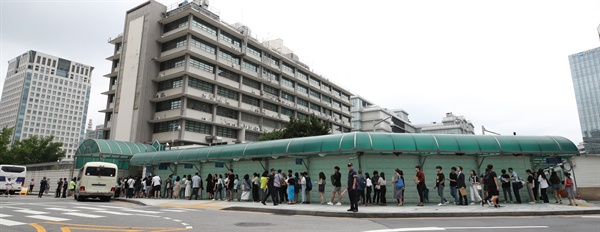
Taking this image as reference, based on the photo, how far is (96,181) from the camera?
22.6 m

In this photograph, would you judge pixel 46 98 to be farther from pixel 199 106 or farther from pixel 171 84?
pixel 199 106

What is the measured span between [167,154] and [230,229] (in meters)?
20.7

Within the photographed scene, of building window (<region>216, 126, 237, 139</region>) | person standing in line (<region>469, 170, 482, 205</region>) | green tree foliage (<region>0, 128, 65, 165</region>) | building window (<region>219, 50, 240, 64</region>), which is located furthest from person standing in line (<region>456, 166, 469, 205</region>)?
green tree foliage (<region>0, 128, 65, 165</region>)

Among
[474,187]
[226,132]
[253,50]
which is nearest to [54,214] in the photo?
[474,187]

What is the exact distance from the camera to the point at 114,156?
111 feet

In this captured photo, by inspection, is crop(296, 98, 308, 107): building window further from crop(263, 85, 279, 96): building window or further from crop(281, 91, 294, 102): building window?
crop(263, 85, 279, 96): building window

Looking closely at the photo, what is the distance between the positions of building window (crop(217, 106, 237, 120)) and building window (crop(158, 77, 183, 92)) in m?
6.84

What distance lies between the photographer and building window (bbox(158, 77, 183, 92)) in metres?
48.2

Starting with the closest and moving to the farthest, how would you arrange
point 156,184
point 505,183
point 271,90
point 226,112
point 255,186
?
point 505,183, point 255,186, point 156,184, point 226,112, point 271,90

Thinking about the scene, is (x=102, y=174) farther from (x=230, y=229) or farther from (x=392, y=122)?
(x=392, y=122)

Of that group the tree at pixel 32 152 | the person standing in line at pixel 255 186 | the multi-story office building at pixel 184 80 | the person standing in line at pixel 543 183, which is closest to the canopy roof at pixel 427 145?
the person standing in line at pixel 543 183

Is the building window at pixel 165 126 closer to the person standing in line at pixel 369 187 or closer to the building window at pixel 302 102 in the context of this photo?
the building window at pixel 302 102

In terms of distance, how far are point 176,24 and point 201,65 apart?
7.33 meters

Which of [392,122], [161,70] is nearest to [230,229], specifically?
[161,70]
